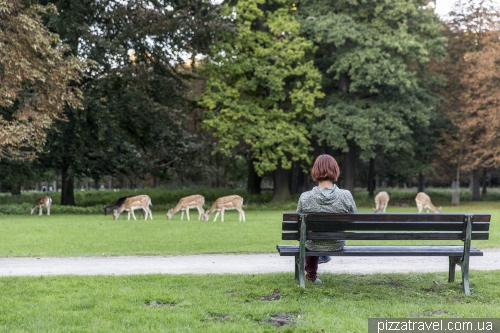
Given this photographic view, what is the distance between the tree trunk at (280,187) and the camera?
36375mm

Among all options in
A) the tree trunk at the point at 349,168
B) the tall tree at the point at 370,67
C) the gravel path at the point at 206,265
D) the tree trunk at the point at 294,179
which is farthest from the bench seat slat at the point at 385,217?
the tree trunk at the point at 294,179

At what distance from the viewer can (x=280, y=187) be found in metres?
36.7

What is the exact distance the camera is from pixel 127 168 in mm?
31375

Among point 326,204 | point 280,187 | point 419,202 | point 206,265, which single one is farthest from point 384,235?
point 280,187

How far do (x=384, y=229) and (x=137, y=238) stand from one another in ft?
31.2

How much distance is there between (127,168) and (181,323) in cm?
2573

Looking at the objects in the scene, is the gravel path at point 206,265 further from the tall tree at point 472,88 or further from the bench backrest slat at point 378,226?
the tall tree at point 472,88

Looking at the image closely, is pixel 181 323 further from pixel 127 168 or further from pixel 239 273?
pixel 127 168

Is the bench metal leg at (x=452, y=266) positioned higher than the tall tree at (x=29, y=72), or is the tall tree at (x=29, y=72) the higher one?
the tall tree at (x=29, y=72)

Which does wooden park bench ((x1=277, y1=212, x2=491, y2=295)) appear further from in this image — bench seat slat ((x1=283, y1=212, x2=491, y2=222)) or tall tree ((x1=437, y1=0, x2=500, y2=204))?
tall tree ((x1=437, y1=0, x2=500, y2=204))

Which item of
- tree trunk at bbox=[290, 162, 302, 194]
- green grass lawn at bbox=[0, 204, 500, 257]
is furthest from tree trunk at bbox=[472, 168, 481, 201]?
green grass lawn at bbox=[0, 204, 500, 257]

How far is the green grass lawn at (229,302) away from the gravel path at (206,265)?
0.84 meters

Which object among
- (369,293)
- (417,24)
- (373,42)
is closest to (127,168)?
(373,42)

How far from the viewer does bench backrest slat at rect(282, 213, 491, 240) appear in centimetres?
798
